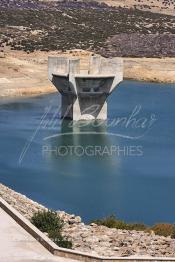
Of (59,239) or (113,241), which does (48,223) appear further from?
(113,241)

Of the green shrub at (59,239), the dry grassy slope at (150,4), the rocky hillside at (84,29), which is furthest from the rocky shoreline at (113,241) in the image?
the dry grassy slope at (150,4)

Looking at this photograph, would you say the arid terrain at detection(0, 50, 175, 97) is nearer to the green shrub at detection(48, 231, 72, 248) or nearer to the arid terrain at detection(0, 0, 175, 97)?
the arid terrain at detection(0, 0, 175, 97)

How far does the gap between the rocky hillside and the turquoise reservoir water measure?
33.4 meters

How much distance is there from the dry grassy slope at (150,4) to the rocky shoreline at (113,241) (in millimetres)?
130489

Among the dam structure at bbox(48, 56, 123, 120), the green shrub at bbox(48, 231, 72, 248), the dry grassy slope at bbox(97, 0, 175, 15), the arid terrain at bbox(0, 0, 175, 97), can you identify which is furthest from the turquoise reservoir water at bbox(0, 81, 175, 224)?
the dry grassy slope at bbox(97, 0, 175, 15)

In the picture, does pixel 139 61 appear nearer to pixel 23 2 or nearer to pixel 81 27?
pixel 81 27

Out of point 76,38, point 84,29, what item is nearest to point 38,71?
point 76,38

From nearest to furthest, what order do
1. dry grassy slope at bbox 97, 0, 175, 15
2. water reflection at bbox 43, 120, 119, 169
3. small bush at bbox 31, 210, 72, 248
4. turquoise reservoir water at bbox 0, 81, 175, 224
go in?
small bush at bbox 31, 210, 72, 248, turquoise reservoir water at bbox 0, 81, 175, 224, water reflection at bbox 43, 120, 119, 169, dry grassy slope at bbox 97, 0, 175, 15

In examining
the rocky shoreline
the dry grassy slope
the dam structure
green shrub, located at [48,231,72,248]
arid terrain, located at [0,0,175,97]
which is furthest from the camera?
the dry grassy slope

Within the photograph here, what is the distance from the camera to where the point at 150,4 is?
539 feet

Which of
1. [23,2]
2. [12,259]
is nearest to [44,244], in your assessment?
[12,259]

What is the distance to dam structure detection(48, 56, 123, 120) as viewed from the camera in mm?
60125

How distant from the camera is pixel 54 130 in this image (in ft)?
186

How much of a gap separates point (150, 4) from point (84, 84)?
10722 centimetres
